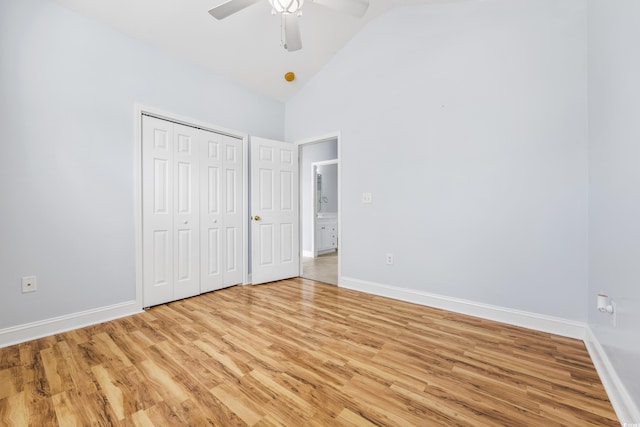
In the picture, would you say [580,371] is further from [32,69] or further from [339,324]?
[32,69]

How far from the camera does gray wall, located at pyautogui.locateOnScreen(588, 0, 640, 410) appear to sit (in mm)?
1182

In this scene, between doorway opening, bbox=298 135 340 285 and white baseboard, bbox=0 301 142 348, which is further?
doorway opening, bbox=298 135 340 285

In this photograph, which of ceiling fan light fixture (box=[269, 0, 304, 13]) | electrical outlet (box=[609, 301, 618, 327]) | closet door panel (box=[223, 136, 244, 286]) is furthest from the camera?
closet door panel (box=[223, 136, 244, 286])

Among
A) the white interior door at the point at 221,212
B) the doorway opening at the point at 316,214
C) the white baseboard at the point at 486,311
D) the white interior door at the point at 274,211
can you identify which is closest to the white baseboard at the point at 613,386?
the white baseboard at the point at 486,311

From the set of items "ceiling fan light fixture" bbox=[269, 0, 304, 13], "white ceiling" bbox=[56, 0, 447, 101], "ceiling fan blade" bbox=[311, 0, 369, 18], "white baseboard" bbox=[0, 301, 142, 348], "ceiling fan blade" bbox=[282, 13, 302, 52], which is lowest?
"white baseboard" bbox=[0, 301, 142, 348]

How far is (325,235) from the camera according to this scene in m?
5.80

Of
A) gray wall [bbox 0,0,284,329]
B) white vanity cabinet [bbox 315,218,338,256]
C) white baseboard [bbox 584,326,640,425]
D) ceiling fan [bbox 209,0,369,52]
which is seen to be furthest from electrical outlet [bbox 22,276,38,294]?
white vanity cabinet [bbox 315,218,338,256]

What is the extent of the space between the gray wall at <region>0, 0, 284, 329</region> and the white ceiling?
0.17m

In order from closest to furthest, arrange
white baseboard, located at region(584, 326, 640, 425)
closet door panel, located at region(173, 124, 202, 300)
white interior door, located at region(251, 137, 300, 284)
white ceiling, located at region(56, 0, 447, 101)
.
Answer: white baseboard, located at region(584, 326, 640, 425)
white ceiling, located at region(56, 0, 447, 101)
closet door panel, located at region(173, 124, 202, 300)
white interior door, located at region(251, 137, 300, 284)

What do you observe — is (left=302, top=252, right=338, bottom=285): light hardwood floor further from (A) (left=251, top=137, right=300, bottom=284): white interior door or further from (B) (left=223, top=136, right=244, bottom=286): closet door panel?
(B) (left=223, top=136, right=244, bottom=286): closet door panel

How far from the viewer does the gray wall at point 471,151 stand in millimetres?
2004

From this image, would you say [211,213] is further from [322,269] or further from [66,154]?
[322,269]

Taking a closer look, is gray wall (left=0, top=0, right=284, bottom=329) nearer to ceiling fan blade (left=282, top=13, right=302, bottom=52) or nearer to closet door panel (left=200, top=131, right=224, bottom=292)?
closet door panel (left=200, top=131, right=224, bottom=292)

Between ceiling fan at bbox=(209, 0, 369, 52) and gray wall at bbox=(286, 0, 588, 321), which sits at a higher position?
ceiling fan at bbox=(209, 0, 369, 52)
